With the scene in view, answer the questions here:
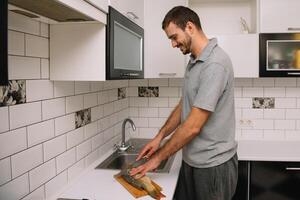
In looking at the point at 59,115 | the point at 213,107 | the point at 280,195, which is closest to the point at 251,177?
the point at 280,195

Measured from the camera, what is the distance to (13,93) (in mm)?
1229

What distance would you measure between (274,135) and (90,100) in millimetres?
1742

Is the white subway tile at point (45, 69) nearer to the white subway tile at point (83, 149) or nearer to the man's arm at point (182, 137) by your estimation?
the white subway tile at point (83, 149)

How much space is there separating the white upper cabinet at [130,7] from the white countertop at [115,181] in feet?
2.91

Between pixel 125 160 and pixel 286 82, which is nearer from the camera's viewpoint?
pixel 125 160

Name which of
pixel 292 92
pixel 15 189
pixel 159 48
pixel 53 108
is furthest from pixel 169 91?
pixel 15 189

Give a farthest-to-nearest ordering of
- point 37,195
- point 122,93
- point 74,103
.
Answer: point 122,93 → point 74,103 → point 37,195

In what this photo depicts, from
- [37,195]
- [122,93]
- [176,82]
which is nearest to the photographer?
[37,195]

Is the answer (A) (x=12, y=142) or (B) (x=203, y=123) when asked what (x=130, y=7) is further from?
(A) (x=12, y=142)

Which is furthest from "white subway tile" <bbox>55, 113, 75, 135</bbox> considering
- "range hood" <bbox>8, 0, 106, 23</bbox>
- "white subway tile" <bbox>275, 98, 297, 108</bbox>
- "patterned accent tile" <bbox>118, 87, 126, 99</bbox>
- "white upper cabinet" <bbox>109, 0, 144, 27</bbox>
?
"white subway tile" <bbox>275, 98, 297, 108</bbox>

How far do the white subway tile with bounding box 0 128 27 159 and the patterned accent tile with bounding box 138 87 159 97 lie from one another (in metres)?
1.74

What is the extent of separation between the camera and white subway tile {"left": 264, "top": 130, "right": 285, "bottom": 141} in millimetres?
2859

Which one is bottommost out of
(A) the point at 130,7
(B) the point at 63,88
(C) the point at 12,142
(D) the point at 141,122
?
(D) the point at 141,122

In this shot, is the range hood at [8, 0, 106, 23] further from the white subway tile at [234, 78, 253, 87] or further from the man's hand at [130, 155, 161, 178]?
the white subway tile at [234, 78, 253, 87]
